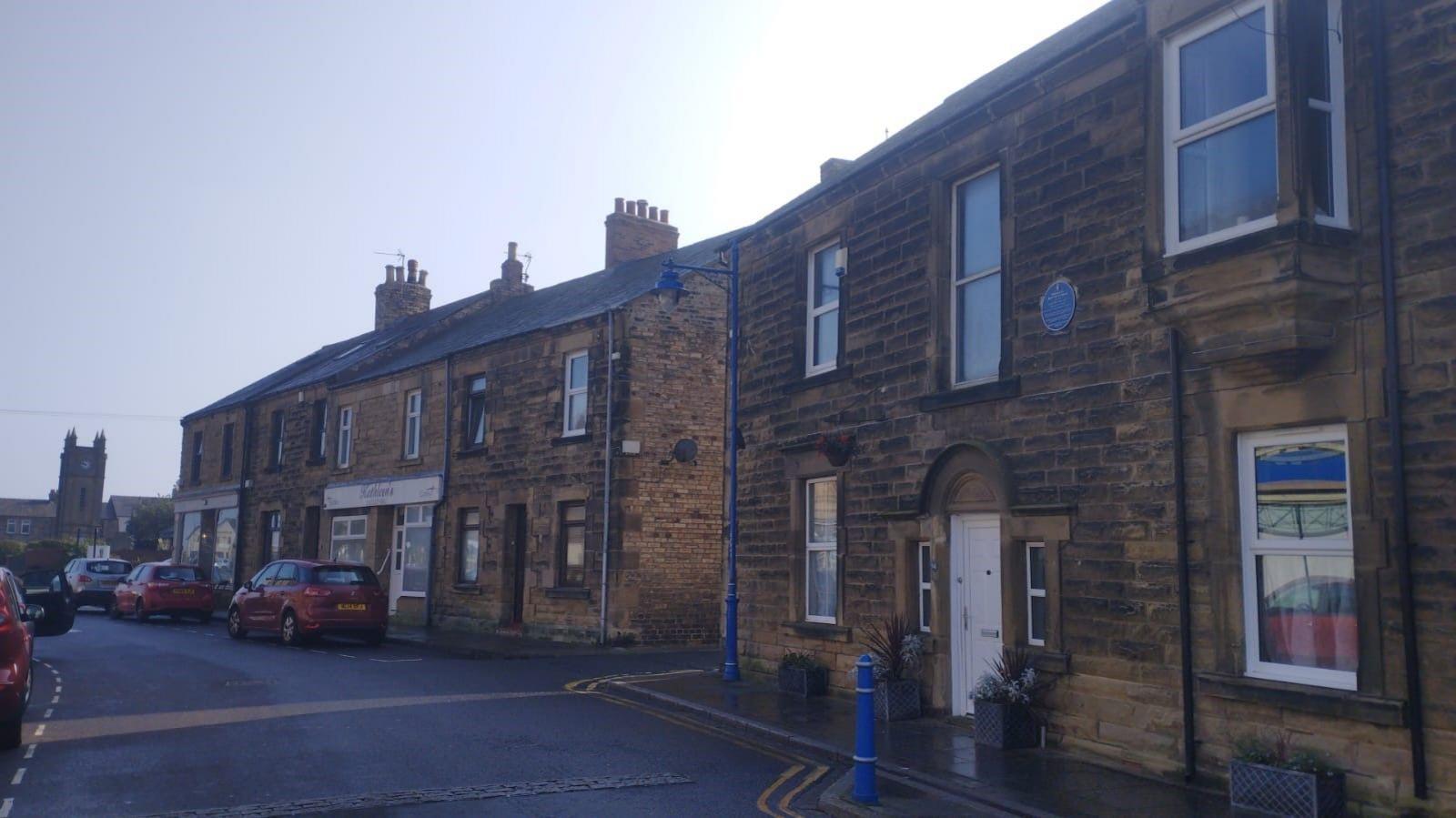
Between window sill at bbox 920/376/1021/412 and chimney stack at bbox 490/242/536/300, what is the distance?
2377cm

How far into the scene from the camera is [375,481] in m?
29.5

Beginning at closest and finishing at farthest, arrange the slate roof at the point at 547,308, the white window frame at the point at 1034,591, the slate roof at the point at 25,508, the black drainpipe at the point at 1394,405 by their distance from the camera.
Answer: the black drainpipe at the point at 1394,405 → the white window frame at the point at 1034,591 → the slate roof at the point at 547,308 → the slate roof at the point at 25,508

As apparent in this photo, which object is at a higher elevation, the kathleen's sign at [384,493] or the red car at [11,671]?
the kathleen's sign at [384,493]

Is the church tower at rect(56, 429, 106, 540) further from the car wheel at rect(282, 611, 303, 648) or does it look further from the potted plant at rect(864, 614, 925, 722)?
the potted plant at rect(864, 614, 925, 722)

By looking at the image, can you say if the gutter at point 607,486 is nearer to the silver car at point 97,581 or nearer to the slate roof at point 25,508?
the silver car at point 97,581

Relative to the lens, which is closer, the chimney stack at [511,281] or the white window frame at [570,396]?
the white window frame at [570,396]

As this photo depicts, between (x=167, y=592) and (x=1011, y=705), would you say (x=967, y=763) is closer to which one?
(x=1011, y=705)

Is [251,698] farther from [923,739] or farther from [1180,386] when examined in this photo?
[1180,386]

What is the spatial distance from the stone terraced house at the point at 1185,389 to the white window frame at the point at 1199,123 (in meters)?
0.03

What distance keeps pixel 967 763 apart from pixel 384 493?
2203 centimetres

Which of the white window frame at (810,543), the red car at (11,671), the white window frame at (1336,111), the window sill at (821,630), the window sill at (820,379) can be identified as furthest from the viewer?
the white window frame at (810,543)

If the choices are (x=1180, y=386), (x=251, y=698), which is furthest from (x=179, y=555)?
(x=1180, y=386)

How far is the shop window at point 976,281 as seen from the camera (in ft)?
39.2

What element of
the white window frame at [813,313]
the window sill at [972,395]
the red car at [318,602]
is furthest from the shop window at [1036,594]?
the red car at [318,602]
